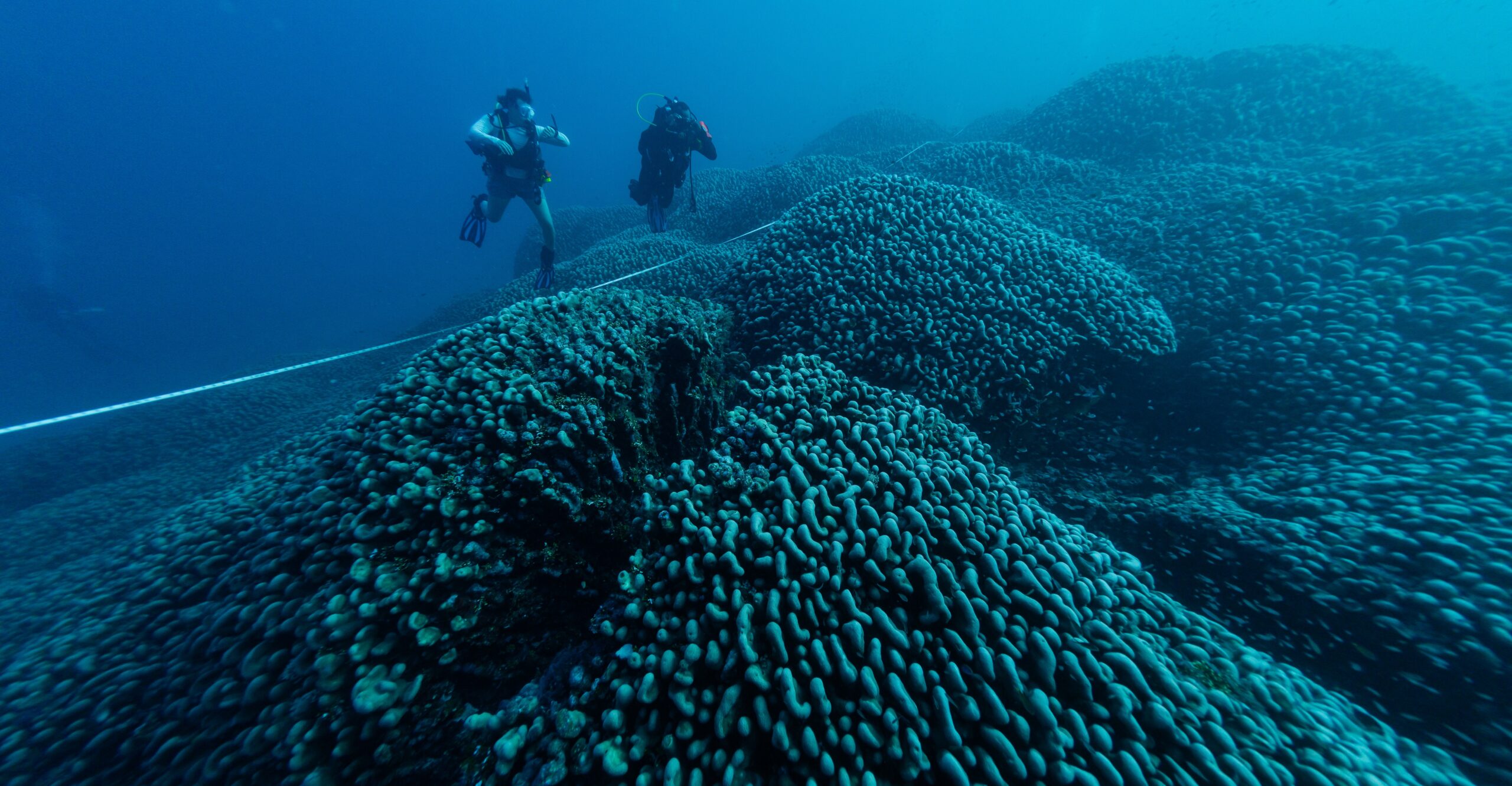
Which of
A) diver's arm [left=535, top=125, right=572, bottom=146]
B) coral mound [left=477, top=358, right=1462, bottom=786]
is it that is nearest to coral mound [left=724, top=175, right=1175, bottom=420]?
coral mound [left=477, top=358, right=1462, bottom=786]

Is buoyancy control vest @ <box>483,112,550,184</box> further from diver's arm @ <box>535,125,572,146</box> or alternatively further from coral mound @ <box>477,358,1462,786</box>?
coral mound @ <box>477,358,1462,786</box>

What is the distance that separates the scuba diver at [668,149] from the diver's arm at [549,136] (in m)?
1.69

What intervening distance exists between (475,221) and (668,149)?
14.7ft

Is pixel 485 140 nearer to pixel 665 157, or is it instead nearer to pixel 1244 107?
pixel 665 157

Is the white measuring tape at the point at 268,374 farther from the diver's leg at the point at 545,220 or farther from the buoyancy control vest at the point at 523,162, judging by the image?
the buoyancy control vest at the point at 523,162

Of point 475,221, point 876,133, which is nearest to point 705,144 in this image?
point 475,221

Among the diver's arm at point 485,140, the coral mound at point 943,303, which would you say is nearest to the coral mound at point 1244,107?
the coral mound at point 943,303

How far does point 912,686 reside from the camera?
1.98m

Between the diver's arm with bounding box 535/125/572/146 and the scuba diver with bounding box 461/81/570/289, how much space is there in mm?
17

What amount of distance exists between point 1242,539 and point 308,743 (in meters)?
5.58

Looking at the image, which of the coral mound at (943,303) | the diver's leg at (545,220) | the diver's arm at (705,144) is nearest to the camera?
the coral mound at (943,303)

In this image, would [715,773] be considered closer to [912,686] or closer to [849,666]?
[849,666]

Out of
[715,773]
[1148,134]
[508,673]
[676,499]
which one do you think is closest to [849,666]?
[715,773]

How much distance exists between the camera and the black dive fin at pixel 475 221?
1012 centimetres
